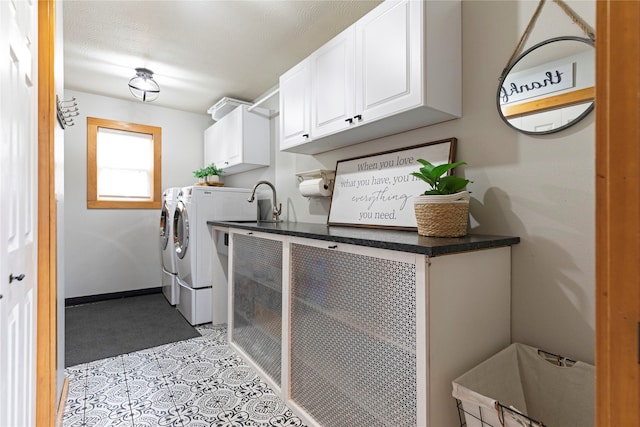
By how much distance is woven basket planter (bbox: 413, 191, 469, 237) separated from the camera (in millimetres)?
1375

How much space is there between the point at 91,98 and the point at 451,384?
451 centimetres

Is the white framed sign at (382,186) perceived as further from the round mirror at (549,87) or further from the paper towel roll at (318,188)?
the round mirror at (549,87)

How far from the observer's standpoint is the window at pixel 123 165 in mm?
3746

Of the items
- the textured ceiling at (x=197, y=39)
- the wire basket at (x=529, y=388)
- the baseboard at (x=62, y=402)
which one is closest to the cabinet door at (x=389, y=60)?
the textured ceiling at (x=197, y=39)

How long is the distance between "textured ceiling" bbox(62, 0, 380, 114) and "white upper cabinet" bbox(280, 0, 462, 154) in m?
0.37

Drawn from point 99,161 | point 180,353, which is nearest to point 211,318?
point 180,353

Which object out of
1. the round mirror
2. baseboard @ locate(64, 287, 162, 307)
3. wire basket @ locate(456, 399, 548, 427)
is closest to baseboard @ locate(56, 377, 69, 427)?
wire basket @ locate(456, 399, 548, 427)

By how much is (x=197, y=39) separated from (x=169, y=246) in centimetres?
212

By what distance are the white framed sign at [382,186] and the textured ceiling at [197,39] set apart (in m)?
1.01

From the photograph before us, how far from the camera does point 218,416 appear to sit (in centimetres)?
169

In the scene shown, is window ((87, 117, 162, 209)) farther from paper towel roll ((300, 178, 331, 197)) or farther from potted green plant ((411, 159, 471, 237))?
potted green plant ((411, 159, 471, 237))

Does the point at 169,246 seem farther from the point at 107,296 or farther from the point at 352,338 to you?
the point at 352,338

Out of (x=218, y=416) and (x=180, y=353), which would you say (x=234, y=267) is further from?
(x=218, y=416)

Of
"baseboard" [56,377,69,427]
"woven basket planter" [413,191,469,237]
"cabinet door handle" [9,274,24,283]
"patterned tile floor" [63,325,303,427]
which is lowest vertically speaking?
"patterned tile floor" [63,325,303,427]
